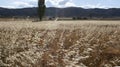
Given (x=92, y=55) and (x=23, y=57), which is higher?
(x=23, y=57)

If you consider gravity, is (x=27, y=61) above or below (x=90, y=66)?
above

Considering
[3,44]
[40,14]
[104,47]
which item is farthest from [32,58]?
[40,14]

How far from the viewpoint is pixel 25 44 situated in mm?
5188

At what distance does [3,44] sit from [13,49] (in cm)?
36

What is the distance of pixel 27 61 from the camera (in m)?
3.31

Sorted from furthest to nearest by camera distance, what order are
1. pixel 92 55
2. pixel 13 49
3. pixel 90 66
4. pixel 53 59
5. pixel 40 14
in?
1. pixel 40 14
2. pixel 92 55
3. pixel 13 49
4. pixel 90 66
5. pixel 53 59

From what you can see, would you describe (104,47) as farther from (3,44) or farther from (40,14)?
(40,14)

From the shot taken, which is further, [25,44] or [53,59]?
[25,44]

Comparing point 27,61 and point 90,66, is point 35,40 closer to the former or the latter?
point 90,66

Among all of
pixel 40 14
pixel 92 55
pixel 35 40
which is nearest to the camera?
pixel 92 55

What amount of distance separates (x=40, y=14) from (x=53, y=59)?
5028 centimetres

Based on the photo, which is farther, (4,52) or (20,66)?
(4,52)

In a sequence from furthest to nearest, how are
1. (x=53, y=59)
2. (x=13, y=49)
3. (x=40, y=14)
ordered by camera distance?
(x=40, y=14)
(x=13, y=49)
(x=53, y=59)

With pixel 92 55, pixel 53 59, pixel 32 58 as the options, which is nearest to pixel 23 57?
pixel 32 58
